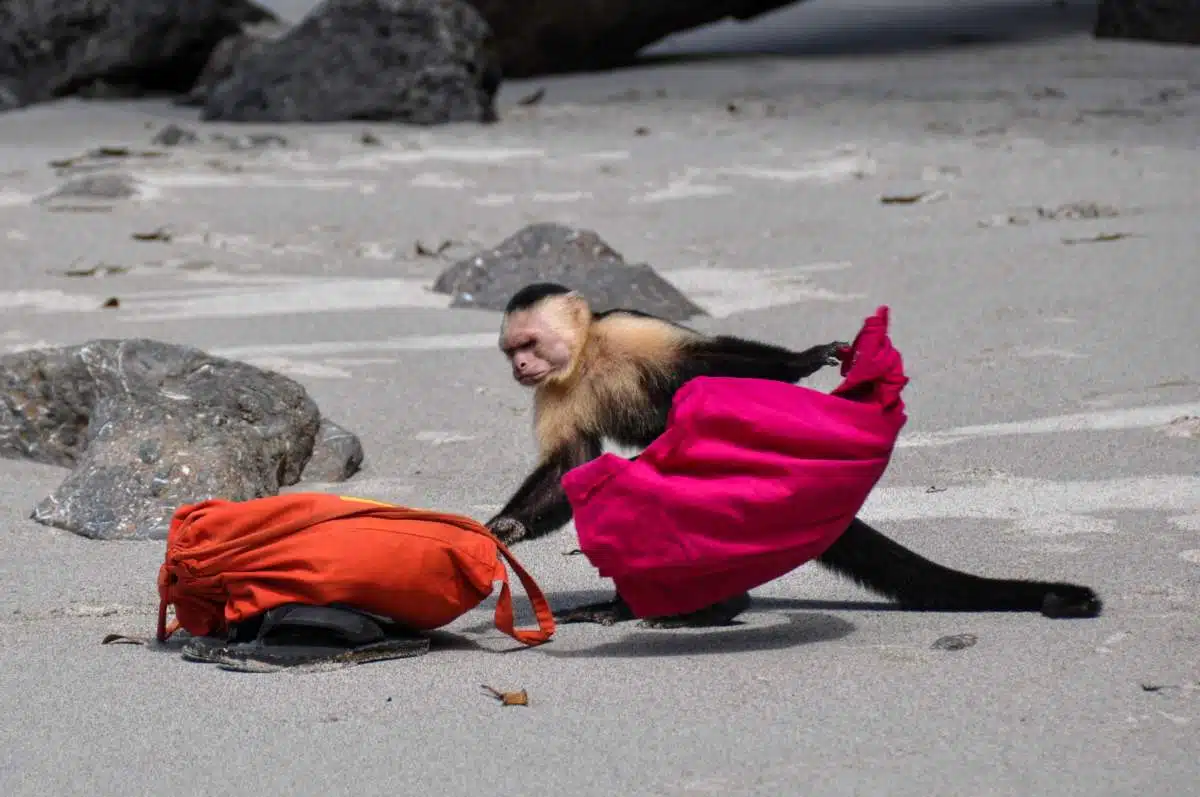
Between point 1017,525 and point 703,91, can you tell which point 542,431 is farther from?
point 703,91

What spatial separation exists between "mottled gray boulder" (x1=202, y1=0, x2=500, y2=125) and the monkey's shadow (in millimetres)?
7987

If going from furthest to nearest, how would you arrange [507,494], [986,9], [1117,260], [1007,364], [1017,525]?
[986,9] < [1117,260] < [1007,364] < [507,494] < [1017,525]

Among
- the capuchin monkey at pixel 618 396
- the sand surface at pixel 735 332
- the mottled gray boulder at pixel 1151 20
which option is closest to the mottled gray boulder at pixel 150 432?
the sand surface at pixel 735 332

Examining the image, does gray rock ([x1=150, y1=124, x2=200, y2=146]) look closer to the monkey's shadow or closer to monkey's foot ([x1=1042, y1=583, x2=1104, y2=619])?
the monkey's shadow

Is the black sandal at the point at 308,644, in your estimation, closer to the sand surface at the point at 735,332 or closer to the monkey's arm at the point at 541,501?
the sand surface at the point at 735,332

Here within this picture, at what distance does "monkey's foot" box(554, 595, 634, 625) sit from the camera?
13.2ft

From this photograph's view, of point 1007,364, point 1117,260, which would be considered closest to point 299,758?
point 1007,364

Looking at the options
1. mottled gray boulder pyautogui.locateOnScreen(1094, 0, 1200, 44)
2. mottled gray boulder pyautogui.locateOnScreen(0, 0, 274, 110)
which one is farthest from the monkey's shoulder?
mottled gray boulder pyautogui.locateOnScreen(1094, 0, 1200, 44)

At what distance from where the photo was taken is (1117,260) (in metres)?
7.32

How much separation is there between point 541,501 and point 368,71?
26.7ft

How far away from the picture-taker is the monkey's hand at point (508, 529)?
402 centimetres

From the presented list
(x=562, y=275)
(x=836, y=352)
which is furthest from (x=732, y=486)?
(x=562, y=275)

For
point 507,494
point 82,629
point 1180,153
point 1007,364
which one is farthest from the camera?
point 1180,153

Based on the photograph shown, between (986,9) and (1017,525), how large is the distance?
1269cm
